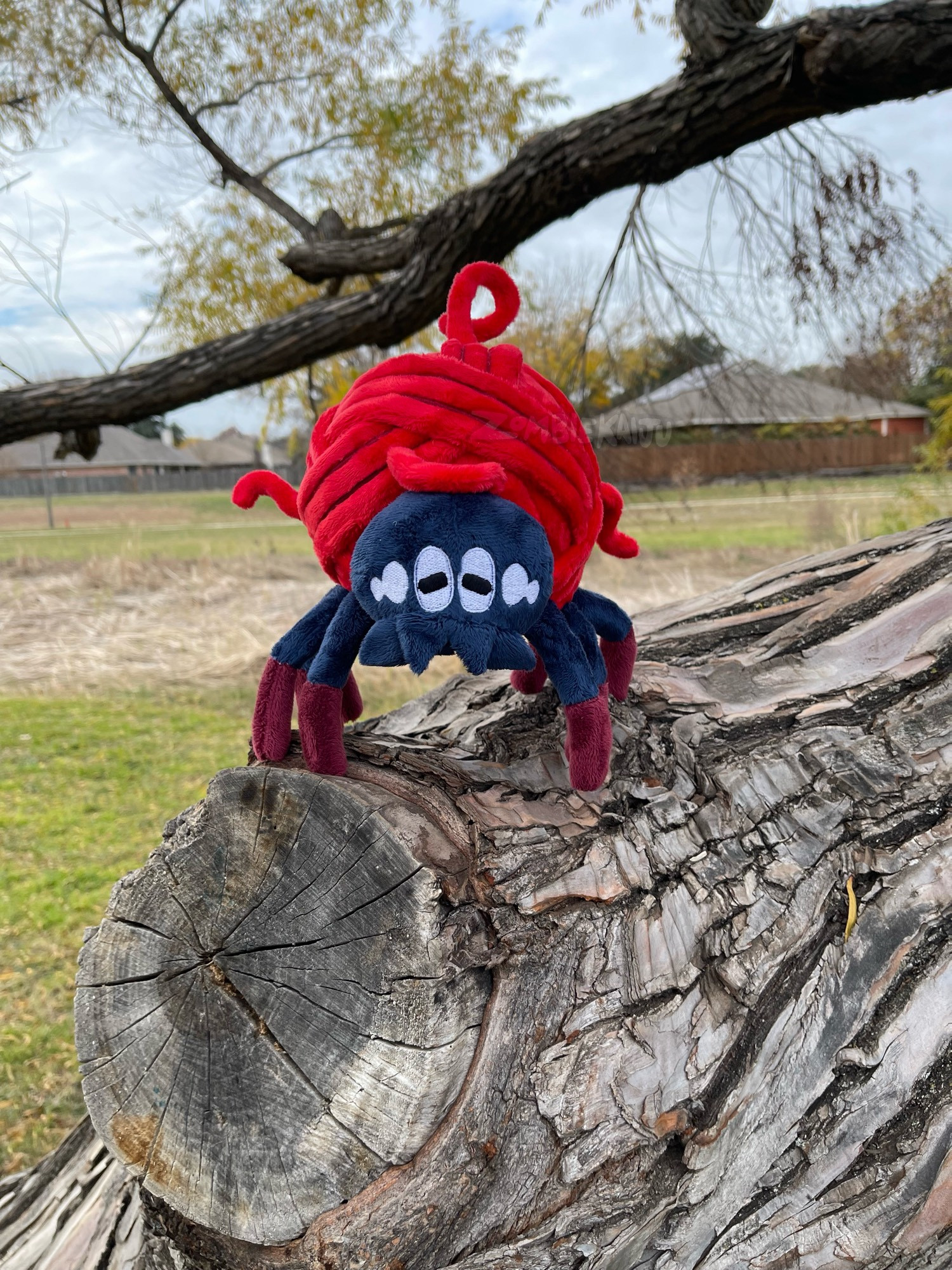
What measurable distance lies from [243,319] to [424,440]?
6.00 m

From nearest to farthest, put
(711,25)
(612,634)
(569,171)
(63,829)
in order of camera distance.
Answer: (612,634), (711,25), (569,171), (63,829)

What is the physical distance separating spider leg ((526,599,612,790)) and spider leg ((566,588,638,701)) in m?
0.15

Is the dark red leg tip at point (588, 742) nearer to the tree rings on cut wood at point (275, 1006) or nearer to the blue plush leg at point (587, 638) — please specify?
the blue plush leg at point (587, 638)

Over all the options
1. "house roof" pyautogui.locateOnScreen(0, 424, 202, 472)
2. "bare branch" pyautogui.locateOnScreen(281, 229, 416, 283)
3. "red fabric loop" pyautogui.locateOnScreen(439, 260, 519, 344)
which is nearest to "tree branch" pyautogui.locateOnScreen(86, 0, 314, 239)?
"bare branch" pyautogui.locateOnScreen(281, 229, 416, 283)

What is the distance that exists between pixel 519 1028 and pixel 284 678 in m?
0.65

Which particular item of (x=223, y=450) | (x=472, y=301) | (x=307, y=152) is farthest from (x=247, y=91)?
(x=223, y=450)

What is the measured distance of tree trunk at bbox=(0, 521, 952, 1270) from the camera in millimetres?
1086

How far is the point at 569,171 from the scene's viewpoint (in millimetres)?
2932

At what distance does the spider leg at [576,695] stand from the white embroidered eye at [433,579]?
0.23 meters

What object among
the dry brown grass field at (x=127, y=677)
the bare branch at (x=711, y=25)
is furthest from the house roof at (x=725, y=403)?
the bare branch at (x=711, y=25)

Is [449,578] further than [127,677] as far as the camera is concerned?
No

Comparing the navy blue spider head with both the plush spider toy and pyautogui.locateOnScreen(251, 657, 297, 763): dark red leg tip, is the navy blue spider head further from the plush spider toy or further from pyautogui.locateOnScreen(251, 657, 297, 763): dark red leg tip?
pyautogui.locateOnScreen(251, 657, 297, 763): dark red leg tip

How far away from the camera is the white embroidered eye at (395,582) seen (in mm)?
1133

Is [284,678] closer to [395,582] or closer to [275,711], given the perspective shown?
[275,711]
